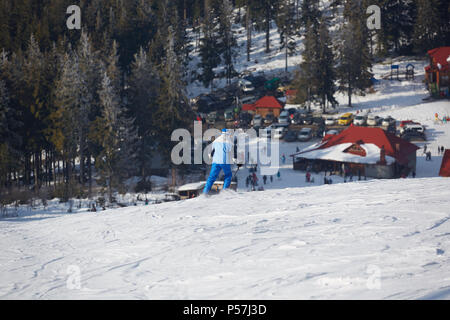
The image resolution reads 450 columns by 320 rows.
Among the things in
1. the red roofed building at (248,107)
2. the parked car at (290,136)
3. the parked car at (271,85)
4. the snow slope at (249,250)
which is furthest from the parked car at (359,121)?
the snow slope at (249,250)

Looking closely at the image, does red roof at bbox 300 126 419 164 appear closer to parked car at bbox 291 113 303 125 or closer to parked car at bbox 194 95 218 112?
parked car at bbox 291 113 303 125

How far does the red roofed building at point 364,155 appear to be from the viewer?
105 feet

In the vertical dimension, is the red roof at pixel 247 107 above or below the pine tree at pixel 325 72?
below

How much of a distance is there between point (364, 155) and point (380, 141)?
1839 mm

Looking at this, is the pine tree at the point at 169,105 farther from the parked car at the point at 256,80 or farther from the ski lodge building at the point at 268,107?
the parked car at the point at 256,80

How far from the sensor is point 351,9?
64812 mm

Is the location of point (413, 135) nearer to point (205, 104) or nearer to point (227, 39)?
point (205, 104)

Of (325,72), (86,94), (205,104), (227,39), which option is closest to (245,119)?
(205,104)

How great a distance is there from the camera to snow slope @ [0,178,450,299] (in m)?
6.35

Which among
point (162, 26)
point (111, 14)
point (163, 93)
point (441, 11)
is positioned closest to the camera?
point (163, 93)

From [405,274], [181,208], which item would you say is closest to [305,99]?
[181,208]

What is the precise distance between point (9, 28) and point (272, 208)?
49526 mm

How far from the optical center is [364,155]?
32938 mm
